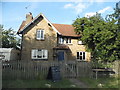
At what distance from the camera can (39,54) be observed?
2464cm

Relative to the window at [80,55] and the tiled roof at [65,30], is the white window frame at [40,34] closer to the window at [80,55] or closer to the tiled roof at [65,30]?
the tiled roof at [65,30]

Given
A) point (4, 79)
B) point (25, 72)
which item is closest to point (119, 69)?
point (25, 72)

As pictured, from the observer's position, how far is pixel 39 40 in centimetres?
2477

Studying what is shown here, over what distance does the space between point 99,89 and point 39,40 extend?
15.4 meters

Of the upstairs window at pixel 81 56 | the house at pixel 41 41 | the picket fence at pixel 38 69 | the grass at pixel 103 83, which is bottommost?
the grass at pixel 103 83

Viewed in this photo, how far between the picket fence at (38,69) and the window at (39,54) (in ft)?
32.7

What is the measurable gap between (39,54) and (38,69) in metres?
10.9

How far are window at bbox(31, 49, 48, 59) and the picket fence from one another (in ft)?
32.7

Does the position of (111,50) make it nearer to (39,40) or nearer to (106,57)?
(106,57)

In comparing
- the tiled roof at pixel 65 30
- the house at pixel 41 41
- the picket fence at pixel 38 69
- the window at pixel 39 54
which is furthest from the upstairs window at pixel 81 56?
the picket fence at pixel 38 69

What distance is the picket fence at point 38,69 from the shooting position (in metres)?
13.0

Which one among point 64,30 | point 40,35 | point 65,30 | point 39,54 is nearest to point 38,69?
point 39,54

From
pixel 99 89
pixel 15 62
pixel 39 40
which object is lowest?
pixel 99 89

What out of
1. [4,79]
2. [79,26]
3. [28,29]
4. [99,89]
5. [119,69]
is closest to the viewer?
[99,89]
